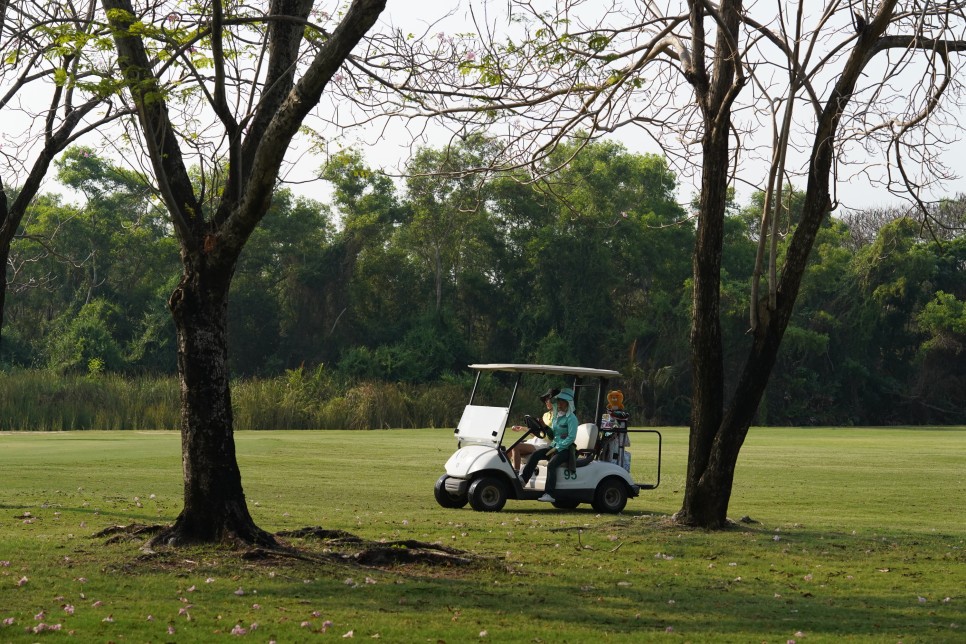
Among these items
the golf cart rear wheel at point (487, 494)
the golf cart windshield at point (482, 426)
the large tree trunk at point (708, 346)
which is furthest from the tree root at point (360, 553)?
the golf cart windshield at point (482, 426)

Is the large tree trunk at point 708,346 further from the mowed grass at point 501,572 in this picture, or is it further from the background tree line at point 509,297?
the background tree line at point 509,297

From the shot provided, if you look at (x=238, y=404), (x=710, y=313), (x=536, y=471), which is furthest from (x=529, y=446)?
(x=238, y=404)

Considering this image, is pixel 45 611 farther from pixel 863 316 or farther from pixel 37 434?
pixel 863 316

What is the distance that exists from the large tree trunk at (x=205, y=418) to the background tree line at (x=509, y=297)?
44.5m

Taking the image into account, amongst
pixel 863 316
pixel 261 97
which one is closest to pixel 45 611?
pixel 261 97

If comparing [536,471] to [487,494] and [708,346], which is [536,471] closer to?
[487,494]

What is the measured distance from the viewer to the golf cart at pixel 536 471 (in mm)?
14930

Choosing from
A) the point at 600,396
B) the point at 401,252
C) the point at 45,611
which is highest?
the point at 401,252

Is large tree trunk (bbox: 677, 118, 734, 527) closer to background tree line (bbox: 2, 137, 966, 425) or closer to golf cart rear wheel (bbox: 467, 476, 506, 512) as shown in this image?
golf cart rear wheel (bbox: 467, 476, 506, 512)

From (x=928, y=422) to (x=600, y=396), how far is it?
4720 cm

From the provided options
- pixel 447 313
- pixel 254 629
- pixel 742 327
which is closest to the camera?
pixel 254 629

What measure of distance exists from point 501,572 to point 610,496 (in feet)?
18.5

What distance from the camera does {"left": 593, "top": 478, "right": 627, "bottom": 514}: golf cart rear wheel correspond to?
15.0 m

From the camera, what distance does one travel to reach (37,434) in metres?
33.8
